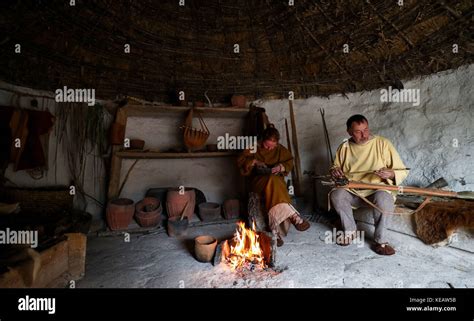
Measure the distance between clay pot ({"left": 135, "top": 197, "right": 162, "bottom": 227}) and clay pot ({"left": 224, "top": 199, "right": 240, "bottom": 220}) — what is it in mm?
958

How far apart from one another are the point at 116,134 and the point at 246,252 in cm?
240

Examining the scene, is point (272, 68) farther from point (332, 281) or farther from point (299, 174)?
point (332, 281)

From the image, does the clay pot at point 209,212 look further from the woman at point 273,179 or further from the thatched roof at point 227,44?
the thatched roof at point 227,44

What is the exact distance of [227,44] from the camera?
371 cm

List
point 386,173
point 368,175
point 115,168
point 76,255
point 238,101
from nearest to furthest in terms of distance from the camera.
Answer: point 76,255, point 386,173, point 368,175, point 115,168, point 238,101

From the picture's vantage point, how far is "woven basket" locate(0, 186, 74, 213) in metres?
2.96

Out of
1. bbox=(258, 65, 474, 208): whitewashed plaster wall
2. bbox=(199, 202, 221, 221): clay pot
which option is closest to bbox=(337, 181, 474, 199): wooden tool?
bbox=(258, 65, 474, 208): whitewashed plaster wall

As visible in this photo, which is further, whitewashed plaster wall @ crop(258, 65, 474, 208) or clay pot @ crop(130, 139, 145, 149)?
clay pot @ crop(130, 139, 145, 149)

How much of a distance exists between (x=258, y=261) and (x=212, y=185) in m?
2.33

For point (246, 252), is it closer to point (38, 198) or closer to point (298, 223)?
point (298, 223)

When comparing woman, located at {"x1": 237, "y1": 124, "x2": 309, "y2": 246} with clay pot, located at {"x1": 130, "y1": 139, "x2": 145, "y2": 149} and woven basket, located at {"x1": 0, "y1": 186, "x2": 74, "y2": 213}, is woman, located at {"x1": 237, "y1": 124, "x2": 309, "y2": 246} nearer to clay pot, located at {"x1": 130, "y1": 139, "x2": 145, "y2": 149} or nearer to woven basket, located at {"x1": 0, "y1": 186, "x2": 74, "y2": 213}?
clay pot, located at {"x1": 130, "y1": 139, "x2": 145, "y2": 149}

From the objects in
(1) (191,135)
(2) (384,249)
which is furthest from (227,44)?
(2) (384,249)

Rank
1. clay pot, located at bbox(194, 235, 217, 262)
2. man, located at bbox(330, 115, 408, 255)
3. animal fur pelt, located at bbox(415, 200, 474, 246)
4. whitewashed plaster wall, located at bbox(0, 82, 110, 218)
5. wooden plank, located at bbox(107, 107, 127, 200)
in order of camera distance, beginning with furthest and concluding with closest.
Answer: wooden plank, located at bbox(107, 107, 127, 200), whitewashed plaster wall, located at bbox(0, 82, 110, 218), man, located at bbox(330, 115, 408, 255), clay pot, located at bbox(194, 235, 217, 262), animal fur pelt, located at bbox(415, 200, 474, 246)
